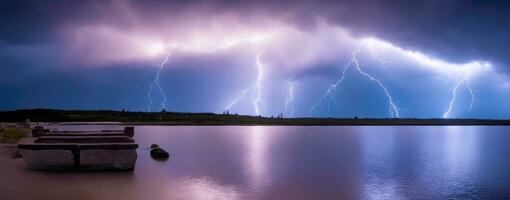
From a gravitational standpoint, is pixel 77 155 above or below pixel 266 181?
above

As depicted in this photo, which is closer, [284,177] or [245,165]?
[284,177]

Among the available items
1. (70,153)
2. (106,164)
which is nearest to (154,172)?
(106,164)

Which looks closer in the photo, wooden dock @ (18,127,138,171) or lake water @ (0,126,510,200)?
lake water @ (0,126,510,200)

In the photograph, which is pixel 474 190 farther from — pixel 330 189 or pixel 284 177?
pixel 284 177

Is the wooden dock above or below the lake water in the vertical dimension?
above

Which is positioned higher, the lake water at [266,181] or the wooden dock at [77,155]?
the wooden dock at [77,155]

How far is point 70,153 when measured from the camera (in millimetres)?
23078

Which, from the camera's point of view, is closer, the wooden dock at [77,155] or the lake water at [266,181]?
the lake water at [266,181]

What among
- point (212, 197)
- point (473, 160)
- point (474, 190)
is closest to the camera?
point (212, 197)

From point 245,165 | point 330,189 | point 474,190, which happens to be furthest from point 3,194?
point 474,190

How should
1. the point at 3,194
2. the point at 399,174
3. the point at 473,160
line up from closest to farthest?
the point at 3,194, the point at 399,174, the point at 473,160

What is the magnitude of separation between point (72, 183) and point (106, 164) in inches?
154

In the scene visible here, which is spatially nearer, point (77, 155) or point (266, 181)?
point (266, 181)

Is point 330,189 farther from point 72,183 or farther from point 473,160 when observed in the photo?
point 473,160
